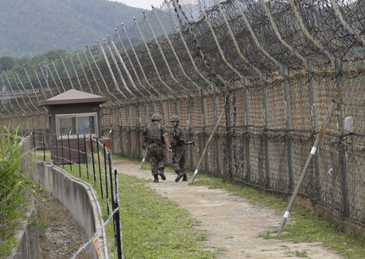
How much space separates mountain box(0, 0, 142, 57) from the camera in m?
163

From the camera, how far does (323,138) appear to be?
11.4 m

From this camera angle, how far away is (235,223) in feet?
38.5

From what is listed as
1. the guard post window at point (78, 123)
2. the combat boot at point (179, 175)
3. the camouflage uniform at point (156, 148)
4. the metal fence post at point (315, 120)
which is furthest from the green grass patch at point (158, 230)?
the guard post window at point (78, 123)

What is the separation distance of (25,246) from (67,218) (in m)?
7.52

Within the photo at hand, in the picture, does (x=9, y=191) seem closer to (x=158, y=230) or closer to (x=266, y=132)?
(x=158, y=230)

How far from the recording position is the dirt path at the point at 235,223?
366 inches

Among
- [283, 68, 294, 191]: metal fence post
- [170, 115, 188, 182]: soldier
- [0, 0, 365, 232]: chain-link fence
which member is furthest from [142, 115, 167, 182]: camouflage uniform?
[283, 68, 294, 191]: metal fence post

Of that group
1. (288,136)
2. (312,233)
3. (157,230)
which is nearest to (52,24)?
(288,136)

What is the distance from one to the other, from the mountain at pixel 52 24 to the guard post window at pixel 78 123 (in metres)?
130

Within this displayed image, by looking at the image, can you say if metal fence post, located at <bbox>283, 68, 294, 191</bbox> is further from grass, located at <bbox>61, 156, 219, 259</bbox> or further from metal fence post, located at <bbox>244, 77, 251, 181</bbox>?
metal fence post, located at <bbox>244, 77, 251, 181</bbox>

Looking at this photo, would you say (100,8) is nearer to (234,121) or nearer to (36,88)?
(36,88)

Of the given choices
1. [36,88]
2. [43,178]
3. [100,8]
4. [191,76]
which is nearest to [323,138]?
[191,76]

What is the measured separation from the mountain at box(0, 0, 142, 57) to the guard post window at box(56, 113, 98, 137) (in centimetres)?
12997

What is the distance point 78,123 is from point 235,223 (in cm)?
1469
